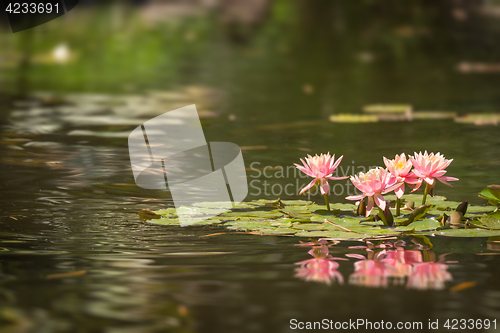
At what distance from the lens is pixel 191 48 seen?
9.58 meters

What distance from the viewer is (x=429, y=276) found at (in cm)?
183

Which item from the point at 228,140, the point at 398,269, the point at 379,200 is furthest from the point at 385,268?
the point at 228,140

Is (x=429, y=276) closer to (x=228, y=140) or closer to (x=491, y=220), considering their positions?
(x=491, y=220)

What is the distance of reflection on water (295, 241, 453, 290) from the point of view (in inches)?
70.0

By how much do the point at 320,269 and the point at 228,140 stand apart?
3071 mm

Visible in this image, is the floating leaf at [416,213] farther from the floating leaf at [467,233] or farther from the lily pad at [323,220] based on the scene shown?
the floating leaf at [467,233]

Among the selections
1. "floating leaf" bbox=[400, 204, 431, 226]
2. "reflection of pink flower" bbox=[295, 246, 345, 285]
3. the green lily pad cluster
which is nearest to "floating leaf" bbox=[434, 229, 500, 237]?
the green lily pad cluster

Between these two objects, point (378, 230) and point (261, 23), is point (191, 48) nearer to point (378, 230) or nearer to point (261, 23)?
point (261, 23)

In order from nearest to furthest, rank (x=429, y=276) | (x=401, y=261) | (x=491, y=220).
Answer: (x=429, y=276)
(x=401, y=261)
(x=491, y=220)

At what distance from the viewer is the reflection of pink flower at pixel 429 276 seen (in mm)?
1744

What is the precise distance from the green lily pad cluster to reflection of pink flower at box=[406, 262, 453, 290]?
328mm

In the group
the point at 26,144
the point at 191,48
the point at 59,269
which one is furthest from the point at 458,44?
the point at 59,269

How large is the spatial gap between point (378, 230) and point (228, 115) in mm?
4191

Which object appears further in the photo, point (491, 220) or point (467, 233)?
point (491, 220)
